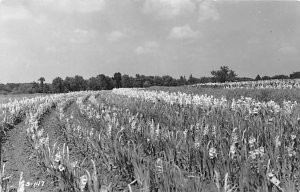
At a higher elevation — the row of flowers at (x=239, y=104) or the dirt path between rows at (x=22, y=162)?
the row of flowers at (x=239, y=104)

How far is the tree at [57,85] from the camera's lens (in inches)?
4060

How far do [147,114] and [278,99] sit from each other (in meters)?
7.26

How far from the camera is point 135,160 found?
559 cm

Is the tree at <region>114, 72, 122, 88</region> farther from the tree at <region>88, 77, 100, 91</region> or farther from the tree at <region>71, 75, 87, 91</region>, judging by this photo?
the tree at <region>71, 75, 87, 91</region>

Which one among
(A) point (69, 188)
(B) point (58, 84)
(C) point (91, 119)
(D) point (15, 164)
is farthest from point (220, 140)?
(B) point (58, 84)

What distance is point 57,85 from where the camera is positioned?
104 m

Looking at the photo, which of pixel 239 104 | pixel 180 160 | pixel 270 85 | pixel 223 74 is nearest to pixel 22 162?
pixel 180 160

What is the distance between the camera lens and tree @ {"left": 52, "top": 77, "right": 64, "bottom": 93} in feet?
338

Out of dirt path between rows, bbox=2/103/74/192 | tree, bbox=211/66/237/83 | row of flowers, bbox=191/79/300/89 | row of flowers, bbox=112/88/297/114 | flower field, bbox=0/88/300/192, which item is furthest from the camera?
tree, bbox=211/66/237/83

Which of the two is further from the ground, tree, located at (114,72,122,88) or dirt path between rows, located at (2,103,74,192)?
tree, located at (114,72,122,88)

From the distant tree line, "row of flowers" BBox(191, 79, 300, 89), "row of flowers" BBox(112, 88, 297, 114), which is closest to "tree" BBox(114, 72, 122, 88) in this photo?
the distant tree line

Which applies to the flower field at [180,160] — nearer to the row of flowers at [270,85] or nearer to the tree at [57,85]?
the row of flowers at [270,85]

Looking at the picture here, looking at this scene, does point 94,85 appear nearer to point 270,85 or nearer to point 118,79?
point 118,79

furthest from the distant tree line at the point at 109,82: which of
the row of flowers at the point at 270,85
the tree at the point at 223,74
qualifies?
the row of flowers at the point at 270,85
